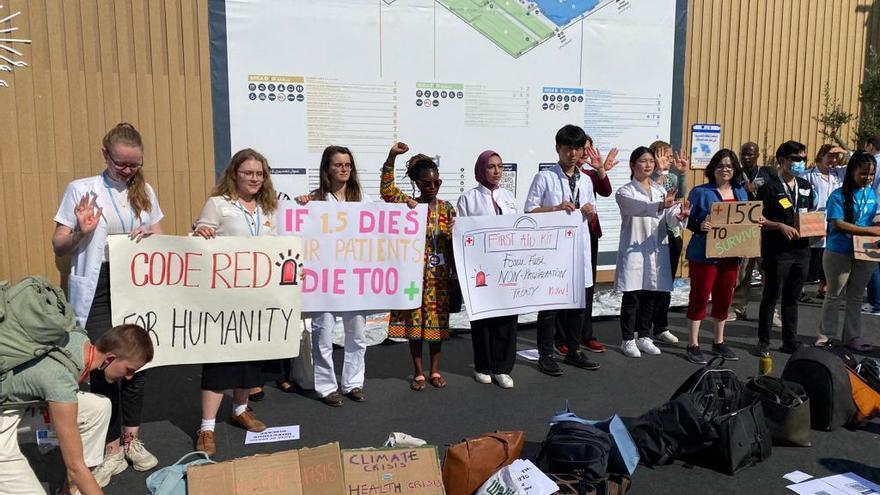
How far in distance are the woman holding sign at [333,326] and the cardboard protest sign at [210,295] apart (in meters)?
0.56

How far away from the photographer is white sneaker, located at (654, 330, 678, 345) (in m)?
6.27

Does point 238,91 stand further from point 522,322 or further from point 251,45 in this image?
point 522,322

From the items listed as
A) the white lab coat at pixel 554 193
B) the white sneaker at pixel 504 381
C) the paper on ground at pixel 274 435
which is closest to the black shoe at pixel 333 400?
the paper on ground at pixel 274 435

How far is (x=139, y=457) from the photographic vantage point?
12.2ft

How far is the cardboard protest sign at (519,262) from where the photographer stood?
4863mm

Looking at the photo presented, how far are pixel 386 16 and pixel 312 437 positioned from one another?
13.4 ft

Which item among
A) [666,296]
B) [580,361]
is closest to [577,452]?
[580,361]

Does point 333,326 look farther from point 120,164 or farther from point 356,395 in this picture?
point 120,164

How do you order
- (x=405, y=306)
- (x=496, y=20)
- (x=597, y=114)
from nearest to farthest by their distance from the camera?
(x=405, y=306)
(x=496, y=20)
(x=597, y=114)

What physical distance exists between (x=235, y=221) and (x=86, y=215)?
0.83m

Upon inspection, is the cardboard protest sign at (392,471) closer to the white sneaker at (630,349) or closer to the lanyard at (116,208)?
the lanyard at (116,208)

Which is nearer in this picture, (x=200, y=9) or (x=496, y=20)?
(x=200, y=9)

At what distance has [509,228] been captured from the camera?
4988 millimetres

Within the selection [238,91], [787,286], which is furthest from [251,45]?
[787,286]
